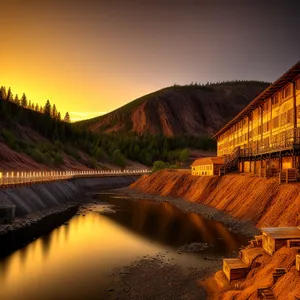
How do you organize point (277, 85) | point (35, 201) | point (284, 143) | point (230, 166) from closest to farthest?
point (284, 143) < point (277, 85) < point (35, 201) < point (230, 166)

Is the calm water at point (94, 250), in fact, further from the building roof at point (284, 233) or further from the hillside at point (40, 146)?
the hillside at point (40, 146)

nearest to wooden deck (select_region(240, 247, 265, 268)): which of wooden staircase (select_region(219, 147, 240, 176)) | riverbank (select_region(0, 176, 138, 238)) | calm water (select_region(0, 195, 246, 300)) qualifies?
calm water (select_region(0, 195, 246, 300))

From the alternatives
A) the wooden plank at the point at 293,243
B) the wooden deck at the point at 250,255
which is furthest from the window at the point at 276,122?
the wooden plank at the point at 293,243

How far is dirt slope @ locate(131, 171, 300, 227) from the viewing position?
31.8m

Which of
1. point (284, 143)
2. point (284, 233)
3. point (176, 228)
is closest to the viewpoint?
point (284, 233)

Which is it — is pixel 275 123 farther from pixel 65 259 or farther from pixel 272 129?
pixel 65 259

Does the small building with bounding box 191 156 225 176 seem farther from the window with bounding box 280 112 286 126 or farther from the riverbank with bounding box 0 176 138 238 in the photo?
the riverbank with bounding box 0 176 138 238

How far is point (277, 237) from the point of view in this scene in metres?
16.8

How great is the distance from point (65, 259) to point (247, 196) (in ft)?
79.3

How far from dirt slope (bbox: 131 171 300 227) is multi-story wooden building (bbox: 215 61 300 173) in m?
3.69

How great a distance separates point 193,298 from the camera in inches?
706

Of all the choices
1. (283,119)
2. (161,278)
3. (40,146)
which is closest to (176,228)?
(161,278)

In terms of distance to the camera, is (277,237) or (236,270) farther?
(236,270)

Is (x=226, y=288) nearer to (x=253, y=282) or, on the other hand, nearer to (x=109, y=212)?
(x=253, y=282)
